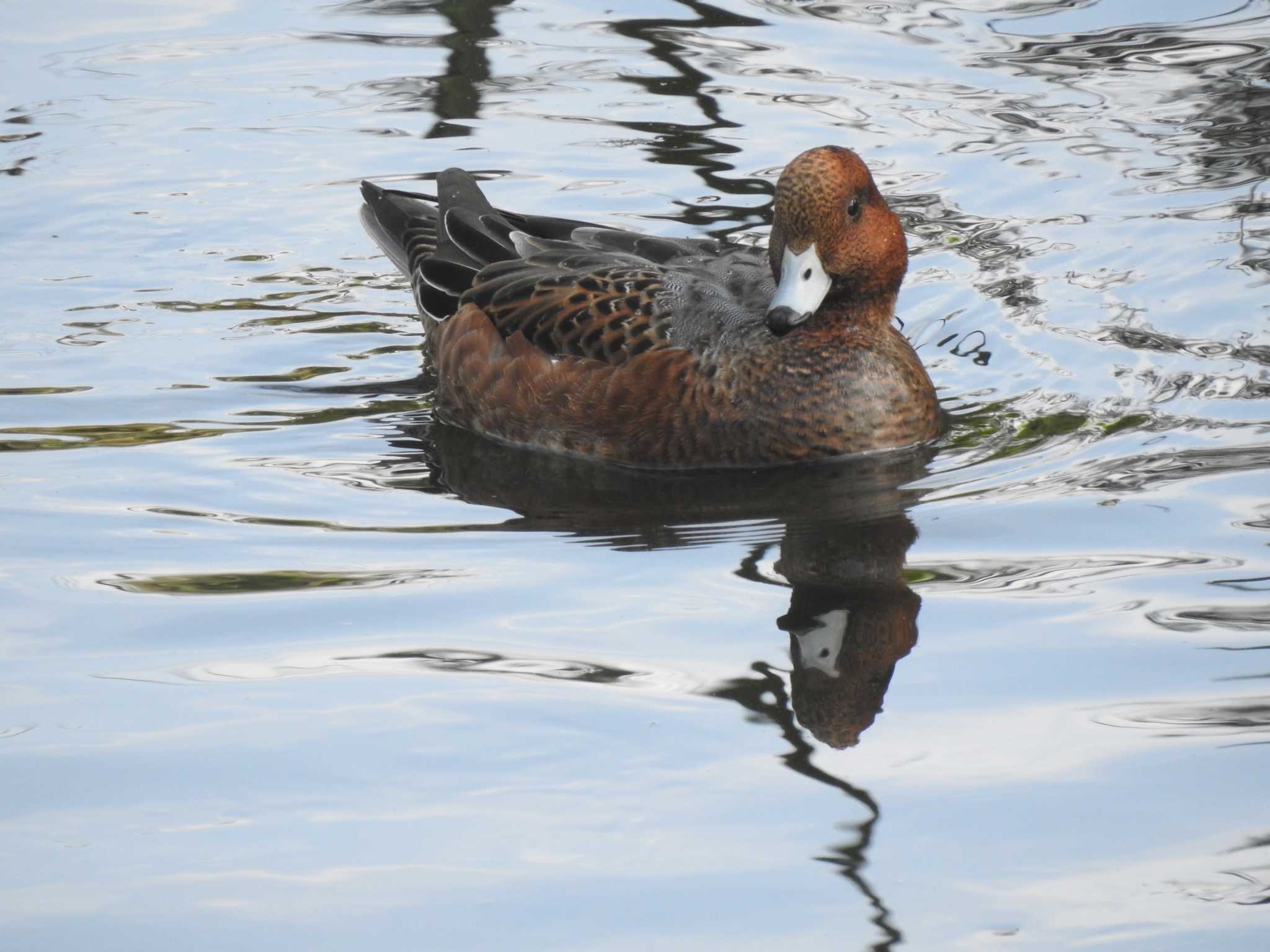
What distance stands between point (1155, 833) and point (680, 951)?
1166 millimetres

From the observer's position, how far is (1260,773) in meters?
4.51

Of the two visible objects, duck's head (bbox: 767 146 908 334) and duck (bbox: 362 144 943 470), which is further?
duck (bbox: 362 144 943 470)

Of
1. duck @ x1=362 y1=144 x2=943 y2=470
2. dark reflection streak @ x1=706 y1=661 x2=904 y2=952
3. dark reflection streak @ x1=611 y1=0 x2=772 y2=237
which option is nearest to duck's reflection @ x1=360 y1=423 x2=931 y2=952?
dark reflection streak @ x1=706 y1=661 x2=904 y2=952

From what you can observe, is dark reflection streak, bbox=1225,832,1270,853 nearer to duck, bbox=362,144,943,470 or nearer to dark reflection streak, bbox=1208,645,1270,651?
dark reflection streak, bbox=1208,645,1270,651

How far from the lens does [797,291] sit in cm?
670

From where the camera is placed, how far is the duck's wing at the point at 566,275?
7188 millimetres

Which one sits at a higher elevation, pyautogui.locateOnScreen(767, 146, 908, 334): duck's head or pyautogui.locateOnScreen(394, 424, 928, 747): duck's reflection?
pyautogui.locateOnScreen(767, 146, 908, 334): duck's head

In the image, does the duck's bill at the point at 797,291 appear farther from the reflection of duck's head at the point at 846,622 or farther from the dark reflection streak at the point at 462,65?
the dark reflection streak at the point at 462,65

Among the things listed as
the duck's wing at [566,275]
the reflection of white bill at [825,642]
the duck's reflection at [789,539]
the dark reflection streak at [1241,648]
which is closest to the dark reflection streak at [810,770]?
the duck's reflection at [789,539]

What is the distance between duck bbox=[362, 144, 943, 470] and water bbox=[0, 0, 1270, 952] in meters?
0.22

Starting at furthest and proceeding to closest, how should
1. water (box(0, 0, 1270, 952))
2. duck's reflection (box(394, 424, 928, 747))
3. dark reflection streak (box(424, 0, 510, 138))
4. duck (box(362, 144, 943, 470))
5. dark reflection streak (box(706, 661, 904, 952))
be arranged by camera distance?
dark reflection streak (box(424, 0, 510, 138))
duck (box(362, 144, 943, 470))
duck's reflection (box(394, 424, 928, 747))
water (box(0, 0, 1270, 952))
dark reflection streak (box(706, 661, 904, 952))

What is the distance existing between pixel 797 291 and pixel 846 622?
1658 millimetres

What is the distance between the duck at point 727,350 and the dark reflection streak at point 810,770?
188cm

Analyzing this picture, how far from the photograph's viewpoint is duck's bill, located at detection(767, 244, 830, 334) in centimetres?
655
